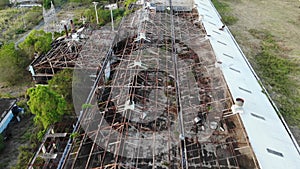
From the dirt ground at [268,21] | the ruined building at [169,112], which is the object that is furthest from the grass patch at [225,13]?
the ruined building at [169,112]

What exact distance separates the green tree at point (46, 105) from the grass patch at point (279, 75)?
543 inches

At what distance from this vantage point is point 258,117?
39.9 ft

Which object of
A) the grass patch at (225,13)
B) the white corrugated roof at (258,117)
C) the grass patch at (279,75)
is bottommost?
the grass patch at (279,75)

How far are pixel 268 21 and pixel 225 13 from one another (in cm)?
543

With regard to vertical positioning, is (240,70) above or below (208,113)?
above

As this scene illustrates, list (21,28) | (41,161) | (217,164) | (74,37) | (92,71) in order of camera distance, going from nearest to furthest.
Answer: (217,164) < (41,161) < (92,71) < (74,37) < (21,28)

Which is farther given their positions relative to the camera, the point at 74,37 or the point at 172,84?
the point at 74,37

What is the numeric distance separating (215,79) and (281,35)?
638 inches

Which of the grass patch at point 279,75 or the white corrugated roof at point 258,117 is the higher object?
the white corrugated roof at point 258,117

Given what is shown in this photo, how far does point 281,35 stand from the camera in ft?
88.9

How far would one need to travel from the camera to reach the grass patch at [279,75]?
16.9 meters

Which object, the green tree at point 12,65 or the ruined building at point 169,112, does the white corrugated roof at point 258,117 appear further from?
the green tree at point 12,65

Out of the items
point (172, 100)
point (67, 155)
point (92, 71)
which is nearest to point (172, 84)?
point (172, 100)

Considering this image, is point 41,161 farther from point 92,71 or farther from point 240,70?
point 240,70
